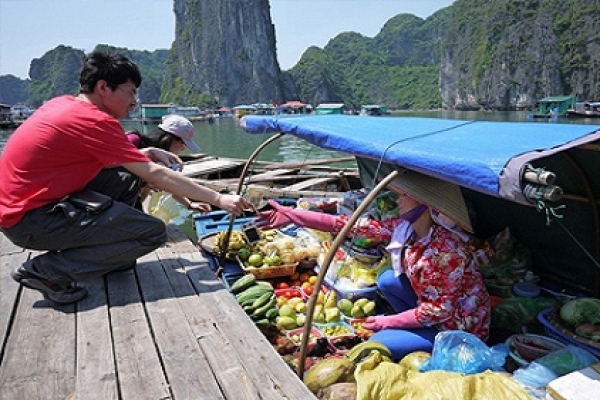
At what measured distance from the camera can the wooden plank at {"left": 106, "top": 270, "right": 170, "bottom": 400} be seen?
74.1 inches

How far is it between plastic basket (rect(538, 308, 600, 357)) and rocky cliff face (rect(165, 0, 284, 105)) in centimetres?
9973

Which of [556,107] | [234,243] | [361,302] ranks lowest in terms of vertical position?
[556,107]

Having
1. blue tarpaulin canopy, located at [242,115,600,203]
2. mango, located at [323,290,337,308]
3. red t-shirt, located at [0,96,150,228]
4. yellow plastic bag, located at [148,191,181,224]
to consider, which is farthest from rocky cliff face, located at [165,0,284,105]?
red t-shirt, located at [0,96,150,228]

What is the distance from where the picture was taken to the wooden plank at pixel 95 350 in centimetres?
Result: 186

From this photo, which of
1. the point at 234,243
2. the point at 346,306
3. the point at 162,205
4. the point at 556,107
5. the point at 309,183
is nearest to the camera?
the point at 346,306

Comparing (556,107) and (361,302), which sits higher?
(361,302)

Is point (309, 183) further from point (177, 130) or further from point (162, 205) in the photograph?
point (177, 130)

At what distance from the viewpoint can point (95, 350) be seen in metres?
2.16

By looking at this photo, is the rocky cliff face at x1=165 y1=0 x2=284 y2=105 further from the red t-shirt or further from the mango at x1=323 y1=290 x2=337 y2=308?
the red t-shirt

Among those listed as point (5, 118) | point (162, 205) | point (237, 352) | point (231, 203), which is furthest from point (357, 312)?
point (5, 118)

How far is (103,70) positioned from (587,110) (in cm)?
5383

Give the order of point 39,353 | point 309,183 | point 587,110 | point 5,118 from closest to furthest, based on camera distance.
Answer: point 39,353 < point 309,183 < point 587,110 < point 5,118

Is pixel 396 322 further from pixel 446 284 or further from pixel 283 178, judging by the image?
pixel 283 178

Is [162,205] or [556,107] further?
[556,107]
